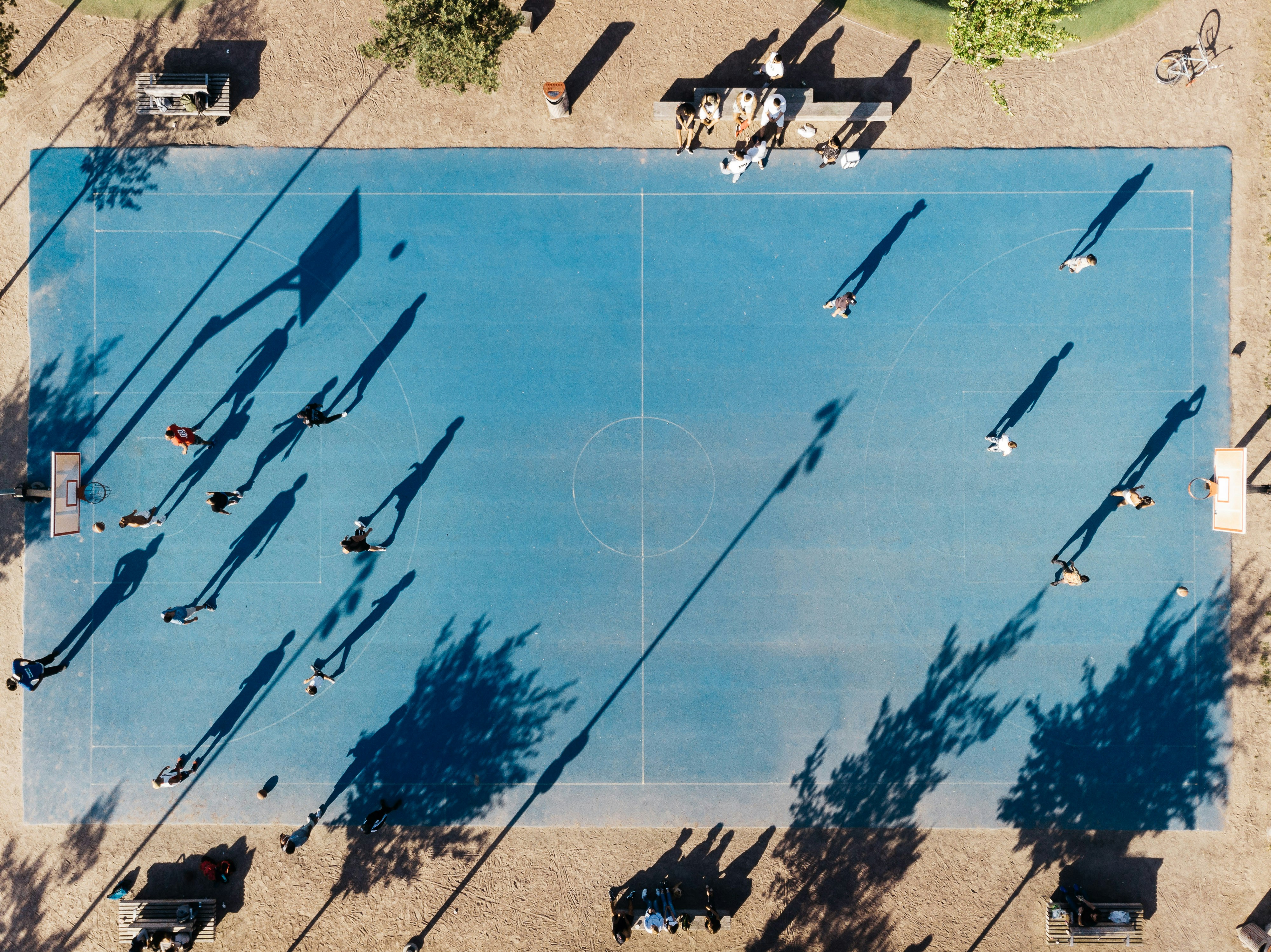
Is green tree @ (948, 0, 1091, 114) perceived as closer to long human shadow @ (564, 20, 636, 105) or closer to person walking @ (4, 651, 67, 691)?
long human shadow @ (564, 20, 636, 105)

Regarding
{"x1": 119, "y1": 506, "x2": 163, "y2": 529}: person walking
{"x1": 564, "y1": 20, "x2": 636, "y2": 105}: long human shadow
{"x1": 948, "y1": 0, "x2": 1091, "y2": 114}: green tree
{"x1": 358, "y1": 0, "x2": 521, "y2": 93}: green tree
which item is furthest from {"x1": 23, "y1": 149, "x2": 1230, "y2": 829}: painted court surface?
{"x1": 948, "y1": 0, "x2": 1091, "y2": 114}: green tree

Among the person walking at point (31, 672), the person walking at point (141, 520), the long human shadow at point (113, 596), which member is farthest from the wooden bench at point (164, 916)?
the person walking at point (141, 520)

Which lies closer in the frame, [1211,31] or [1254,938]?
[1254,938]

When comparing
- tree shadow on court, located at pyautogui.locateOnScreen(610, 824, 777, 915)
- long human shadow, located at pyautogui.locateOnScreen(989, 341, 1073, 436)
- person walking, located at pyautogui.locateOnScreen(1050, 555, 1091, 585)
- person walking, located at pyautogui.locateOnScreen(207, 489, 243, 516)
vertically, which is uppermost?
long human shadow, located at pyautogui.locateOnScreen(989, 341, 1073, 436)

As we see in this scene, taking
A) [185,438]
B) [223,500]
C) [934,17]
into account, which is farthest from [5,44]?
[934,17]

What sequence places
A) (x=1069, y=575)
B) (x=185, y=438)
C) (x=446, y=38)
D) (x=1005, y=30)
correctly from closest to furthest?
(x=446, y=38) < (x=1005, y=30) < (x=185, y=438) < (x=1069, y=575)

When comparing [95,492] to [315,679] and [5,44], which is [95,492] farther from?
[5,44]

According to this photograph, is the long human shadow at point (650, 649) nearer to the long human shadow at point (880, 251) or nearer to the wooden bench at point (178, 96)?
the long human shadow at point (880, 251)

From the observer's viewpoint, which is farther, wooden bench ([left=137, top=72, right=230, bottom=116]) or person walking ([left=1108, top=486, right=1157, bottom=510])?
wooden bench ([left=137, top=72, right=230, bottom=116])
